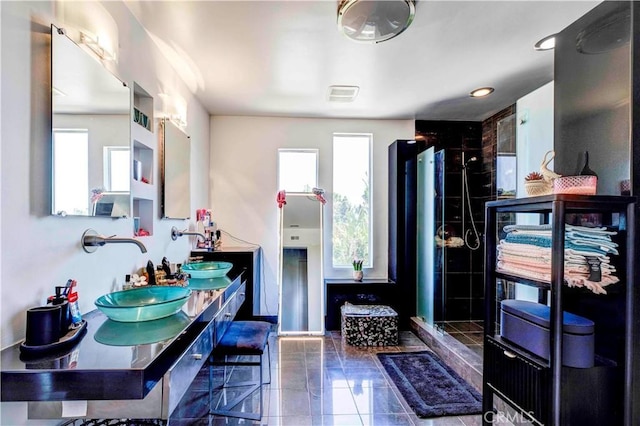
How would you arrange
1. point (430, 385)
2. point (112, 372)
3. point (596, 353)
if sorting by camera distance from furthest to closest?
point (430, 385) → point (596, 353) → point (112, 372)

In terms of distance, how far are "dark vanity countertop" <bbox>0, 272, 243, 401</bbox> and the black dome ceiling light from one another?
1910 millimetres

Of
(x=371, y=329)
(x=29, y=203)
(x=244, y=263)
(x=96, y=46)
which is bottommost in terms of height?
(x=371, y=329)

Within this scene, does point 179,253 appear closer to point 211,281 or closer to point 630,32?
point 211,281

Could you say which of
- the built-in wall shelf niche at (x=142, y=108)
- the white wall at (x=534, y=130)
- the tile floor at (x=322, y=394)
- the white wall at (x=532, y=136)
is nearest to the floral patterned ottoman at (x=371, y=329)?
the tile floor at (x=322, y=394)

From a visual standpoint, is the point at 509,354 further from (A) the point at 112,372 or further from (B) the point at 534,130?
(A) the point at 112,372

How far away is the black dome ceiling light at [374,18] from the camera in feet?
5.74

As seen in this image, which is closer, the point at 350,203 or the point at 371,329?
the point at 371,329

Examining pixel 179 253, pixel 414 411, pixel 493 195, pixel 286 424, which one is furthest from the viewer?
pixel 493 195

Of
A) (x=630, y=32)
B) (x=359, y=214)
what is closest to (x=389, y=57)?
(x=630, y=32)

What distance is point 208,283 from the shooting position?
2320 millimetres

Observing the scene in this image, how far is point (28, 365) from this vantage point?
102cm

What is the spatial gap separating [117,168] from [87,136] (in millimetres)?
253

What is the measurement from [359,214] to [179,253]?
2216mm

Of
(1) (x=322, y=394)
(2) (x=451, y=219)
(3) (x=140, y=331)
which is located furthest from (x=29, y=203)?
(2) (x=451, y=219)
